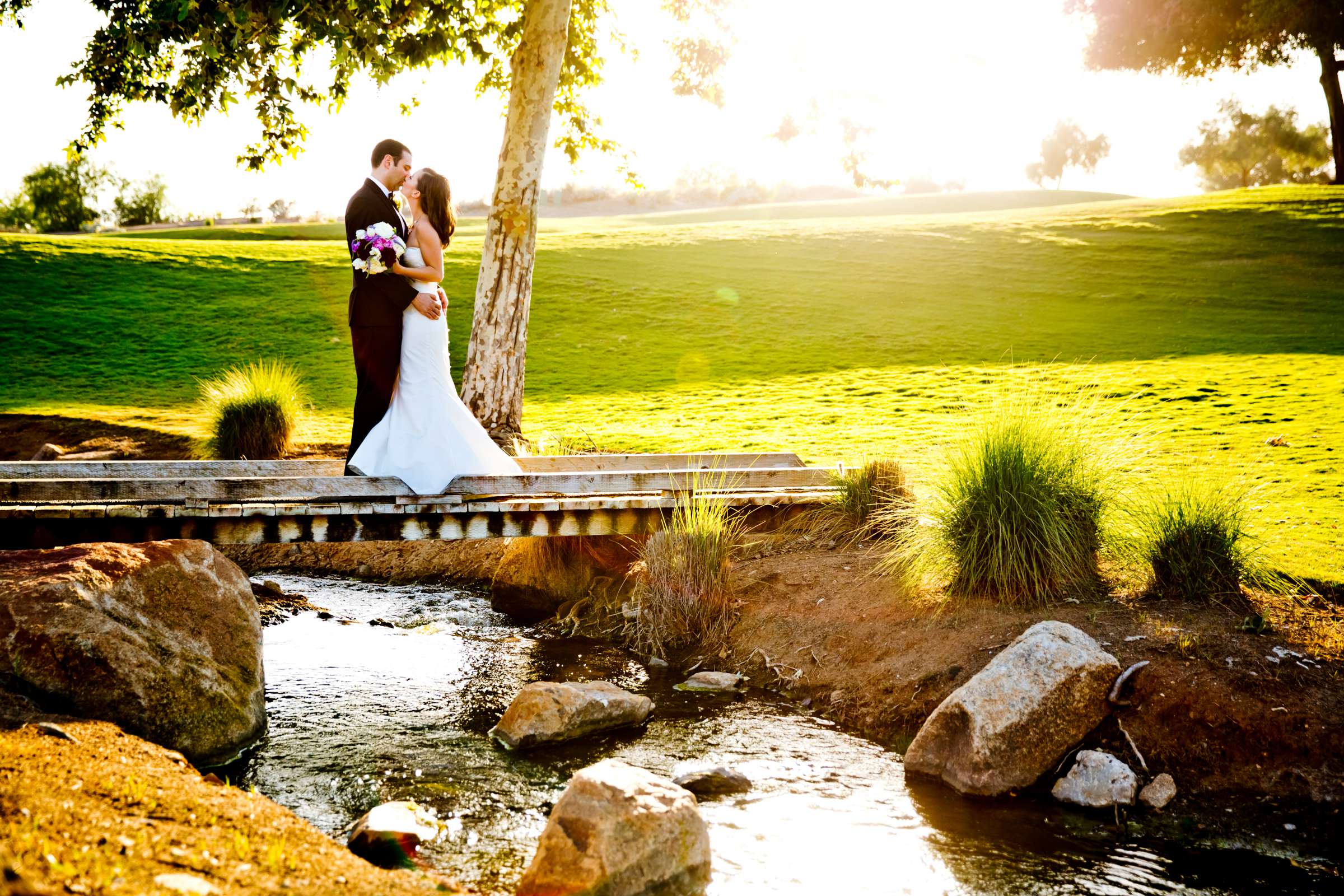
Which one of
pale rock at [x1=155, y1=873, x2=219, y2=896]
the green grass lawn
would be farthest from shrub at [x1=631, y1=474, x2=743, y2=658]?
pale rock at [x1=155, y1=873, x2=219, y2=896]

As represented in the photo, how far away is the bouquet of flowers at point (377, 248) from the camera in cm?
905

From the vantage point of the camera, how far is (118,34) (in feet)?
39.1

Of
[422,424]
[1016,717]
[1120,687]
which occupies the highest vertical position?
[422,424]

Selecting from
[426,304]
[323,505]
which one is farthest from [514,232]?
[323,505]

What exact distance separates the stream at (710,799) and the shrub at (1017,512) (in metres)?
1.84

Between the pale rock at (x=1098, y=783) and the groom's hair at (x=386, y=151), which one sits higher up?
the groom's hair at (x=386, y=151)

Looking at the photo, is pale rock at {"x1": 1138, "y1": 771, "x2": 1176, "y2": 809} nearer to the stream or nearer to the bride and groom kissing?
the stream

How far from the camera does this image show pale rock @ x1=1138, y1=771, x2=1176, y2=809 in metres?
6.25

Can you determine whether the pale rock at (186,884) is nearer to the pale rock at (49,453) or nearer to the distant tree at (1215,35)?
the pale rock at (49,453)

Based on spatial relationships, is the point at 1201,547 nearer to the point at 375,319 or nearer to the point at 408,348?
the point at 408,348

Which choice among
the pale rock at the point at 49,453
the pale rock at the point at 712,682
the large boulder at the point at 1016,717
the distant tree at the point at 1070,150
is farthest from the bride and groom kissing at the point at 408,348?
the distant tree at the point at 1070,150

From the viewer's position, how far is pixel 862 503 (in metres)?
10.7

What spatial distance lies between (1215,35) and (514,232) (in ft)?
124

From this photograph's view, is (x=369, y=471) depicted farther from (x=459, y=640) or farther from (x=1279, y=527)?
(x=1279, y=527)
